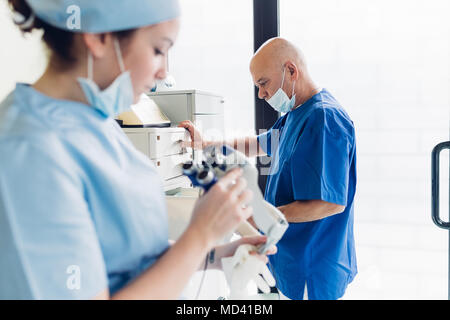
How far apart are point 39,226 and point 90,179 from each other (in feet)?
0.32

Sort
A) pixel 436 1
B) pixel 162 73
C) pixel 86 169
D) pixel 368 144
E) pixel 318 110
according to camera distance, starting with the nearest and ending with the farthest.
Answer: pixel 86 169
pixel 162 73
pixel 318 110
pixel 436 1
pixel 368 144

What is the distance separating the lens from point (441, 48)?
1.84 m

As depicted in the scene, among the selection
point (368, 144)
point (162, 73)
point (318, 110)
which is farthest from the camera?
point (368, 144)

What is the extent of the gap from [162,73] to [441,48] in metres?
1.74

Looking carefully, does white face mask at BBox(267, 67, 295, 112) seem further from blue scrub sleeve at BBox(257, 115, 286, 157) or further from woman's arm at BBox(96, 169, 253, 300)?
woman's arm at BBox(96, 169, 253, 300)

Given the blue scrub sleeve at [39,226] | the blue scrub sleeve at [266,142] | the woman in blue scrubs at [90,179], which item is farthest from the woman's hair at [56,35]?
the blue scrub sleeve at [266,142]

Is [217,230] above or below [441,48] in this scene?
below

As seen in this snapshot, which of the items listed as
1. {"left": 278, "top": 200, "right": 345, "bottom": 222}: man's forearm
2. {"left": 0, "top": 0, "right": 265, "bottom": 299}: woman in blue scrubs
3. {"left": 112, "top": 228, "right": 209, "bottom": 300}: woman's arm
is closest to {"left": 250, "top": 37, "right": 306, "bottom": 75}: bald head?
{"left": 278, "top": 200, "right": 345, "bottom": 222}: man's forearm

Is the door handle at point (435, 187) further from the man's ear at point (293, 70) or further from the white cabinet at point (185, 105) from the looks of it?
the white cabinet at point (185, 105)
